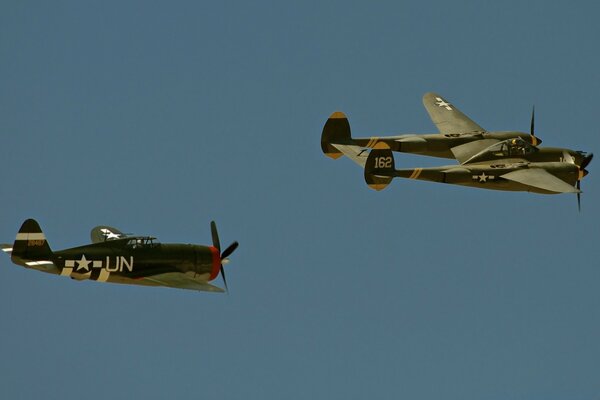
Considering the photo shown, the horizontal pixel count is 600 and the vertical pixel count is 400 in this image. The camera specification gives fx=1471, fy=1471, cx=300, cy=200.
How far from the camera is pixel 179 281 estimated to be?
38.5 meters

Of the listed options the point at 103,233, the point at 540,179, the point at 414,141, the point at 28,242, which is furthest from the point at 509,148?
the point at 28,242

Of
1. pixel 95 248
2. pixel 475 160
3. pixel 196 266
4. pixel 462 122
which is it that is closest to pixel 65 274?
pixel 95 248

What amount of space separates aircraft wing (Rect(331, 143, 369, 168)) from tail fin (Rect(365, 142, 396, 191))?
2.41 meters

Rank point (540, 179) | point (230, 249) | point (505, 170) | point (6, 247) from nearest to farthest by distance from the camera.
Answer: point (6, 247)
point (230, 249)
point (540, 179)
point (505, 170)

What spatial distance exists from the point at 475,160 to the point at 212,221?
10.5m

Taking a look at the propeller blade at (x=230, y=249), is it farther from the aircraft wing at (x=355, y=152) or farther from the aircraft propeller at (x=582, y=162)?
the aircraft propeller at (x=582, y=162)

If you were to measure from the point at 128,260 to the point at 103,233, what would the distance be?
13.2 ft

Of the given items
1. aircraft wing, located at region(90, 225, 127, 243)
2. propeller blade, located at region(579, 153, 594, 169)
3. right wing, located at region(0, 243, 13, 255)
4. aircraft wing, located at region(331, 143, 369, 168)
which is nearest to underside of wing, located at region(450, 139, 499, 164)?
aircraft wing, located at region(331, 143, 369, 168)

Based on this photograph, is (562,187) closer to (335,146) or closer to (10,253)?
(335,146)

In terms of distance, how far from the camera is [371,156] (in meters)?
45.0

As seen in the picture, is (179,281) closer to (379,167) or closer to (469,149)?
(379,167)

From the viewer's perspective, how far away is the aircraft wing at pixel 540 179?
4509cm

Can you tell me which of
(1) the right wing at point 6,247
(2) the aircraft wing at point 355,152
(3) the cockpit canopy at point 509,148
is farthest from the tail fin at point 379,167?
(1) the right wing at point 6,247

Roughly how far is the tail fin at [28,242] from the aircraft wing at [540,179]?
51.3 feet
